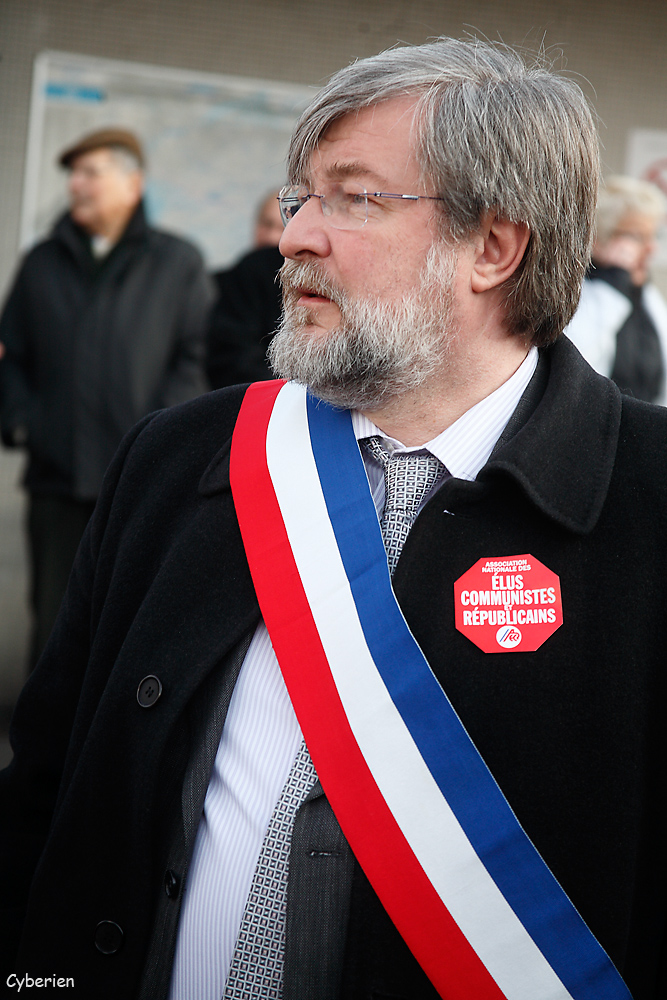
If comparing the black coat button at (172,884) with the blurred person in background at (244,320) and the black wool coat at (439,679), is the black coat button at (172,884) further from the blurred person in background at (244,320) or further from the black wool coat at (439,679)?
the blurred person in background at (244,320)

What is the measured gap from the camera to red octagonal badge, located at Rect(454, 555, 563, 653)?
171cm

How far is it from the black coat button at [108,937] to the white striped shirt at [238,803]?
106mm

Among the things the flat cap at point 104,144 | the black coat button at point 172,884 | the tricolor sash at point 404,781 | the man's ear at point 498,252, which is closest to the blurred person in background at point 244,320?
the flat cap at point 104,144

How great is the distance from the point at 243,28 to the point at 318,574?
16.9ft

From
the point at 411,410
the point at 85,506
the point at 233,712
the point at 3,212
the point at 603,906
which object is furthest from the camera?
the point at 3,212

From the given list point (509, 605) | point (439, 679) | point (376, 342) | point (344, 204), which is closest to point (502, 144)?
point (344, 204)

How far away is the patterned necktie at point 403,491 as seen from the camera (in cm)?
189

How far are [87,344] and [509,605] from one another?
152 inches

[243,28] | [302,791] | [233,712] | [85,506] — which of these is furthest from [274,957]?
[243,28]

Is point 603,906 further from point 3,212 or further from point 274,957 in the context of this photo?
point 3,212

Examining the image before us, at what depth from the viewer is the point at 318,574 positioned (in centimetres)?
190

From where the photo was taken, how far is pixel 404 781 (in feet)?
5.64

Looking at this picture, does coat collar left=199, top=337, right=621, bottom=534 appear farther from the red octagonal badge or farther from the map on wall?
the map on wall

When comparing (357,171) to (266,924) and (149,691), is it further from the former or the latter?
(266,924)
